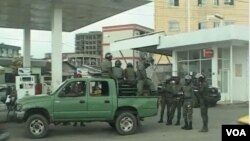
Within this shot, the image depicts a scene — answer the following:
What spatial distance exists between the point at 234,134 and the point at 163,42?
1139 inches

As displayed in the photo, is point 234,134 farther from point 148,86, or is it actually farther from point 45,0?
point 45,0

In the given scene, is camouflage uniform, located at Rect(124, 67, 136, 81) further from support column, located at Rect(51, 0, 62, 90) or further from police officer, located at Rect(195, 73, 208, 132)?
support column, located at Rect(51, 0, 62, 90)

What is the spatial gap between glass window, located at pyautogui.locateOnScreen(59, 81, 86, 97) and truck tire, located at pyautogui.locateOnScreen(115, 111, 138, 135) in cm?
139

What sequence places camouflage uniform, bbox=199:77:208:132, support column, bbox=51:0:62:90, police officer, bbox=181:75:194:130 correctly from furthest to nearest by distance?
1. support column, bbox=51:0:62:90
2. police officer, bbox=181:75:194:130
3. camouflage uniform, bbox=199:77:208:132

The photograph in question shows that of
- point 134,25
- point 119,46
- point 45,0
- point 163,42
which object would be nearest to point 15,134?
point 45,0

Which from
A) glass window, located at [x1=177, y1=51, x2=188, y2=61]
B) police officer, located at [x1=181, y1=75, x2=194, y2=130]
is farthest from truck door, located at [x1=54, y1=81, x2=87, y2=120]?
glass window, located at [x1=177, y1=51, x2=188, y2=61]

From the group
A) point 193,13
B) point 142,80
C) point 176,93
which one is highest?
point 193,13

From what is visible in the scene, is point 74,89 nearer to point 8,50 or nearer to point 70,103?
point 70,103

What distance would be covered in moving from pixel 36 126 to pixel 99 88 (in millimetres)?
2304

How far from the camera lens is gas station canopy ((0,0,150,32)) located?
2219cm

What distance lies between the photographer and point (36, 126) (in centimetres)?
1477

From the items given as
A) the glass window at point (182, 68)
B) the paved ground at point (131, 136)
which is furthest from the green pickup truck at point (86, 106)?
the glass window at point (182, 68)

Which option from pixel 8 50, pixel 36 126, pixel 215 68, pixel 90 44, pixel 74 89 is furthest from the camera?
pixel 90 44

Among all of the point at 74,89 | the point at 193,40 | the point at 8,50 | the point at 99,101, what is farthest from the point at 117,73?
the point at 8,50
